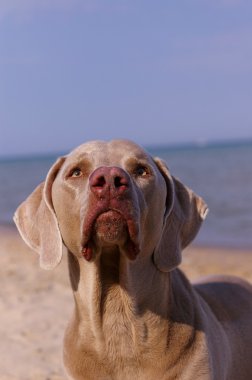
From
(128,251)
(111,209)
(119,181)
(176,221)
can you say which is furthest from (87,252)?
(176,221)

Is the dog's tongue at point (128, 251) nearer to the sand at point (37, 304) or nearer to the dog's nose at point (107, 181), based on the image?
the dog's nose at point (107, 181)

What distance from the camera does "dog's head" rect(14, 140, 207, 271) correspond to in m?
3.09

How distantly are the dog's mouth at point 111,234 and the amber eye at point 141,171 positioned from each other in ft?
1.17

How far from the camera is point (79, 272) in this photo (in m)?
3.58

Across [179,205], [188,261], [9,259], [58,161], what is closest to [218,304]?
[179,205]

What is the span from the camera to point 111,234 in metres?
3.16

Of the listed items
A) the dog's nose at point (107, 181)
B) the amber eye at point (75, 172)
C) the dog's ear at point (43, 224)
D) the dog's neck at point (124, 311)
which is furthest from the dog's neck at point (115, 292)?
the dog's nose at point (107, 181)

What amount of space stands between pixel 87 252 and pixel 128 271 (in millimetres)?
284

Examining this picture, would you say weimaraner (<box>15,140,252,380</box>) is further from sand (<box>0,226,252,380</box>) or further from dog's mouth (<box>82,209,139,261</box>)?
sand (<box>0,226,252,380</box>)

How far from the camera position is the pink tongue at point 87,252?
10.8 feet

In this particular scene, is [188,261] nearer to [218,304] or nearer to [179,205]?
[218,304]

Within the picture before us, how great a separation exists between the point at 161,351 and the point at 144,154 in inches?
39.5

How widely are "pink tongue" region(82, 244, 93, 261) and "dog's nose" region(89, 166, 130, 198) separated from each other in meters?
0.34

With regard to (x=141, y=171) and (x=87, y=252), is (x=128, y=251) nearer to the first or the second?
(x=87, y=252)
